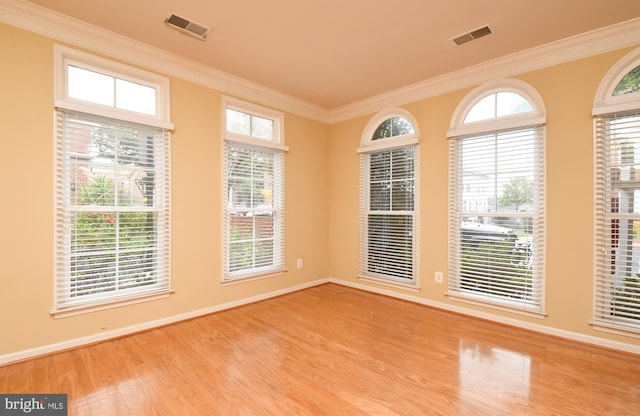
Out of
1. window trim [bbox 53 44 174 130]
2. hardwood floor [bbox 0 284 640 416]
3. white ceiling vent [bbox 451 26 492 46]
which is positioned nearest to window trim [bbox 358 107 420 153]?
white ceiling vent [bbox 451 26 492 46]

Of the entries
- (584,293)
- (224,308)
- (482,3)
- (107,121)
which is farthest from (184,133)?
(584,293)

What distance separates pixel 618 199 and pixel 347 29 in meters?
2.88

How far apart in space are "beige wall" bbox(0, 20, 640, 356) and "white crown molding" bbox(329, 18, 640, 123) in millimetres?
86

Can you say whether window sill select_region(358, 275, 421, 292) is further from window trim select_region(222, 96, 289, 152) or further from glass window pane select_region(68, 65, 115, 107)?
glass window pane select_region(68, 65, 115, 107)

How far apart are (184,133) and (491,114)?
11.2ft

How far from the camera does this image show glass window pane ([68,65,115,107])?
2689mm

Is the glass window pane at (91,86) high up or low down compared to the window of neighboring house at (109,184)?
up

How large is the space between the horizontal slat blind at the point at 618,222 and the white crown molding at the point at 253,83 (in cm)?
73

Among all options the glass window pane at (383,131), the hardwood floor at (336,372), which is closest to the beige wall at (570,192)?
the hardwood floor at (336,372)

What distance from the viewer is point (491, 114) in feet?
11.1

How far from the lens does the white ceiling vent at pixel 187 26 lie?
8.40 ft

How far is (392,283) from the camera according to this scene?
Answer: 4195mm

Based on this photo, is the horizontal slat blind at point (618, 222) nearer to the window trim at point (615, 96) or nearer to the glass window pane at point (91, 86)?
the window trim at point (615, 96)

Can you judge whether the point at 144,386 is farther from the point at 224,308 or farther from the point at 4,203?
the point at 4,203
